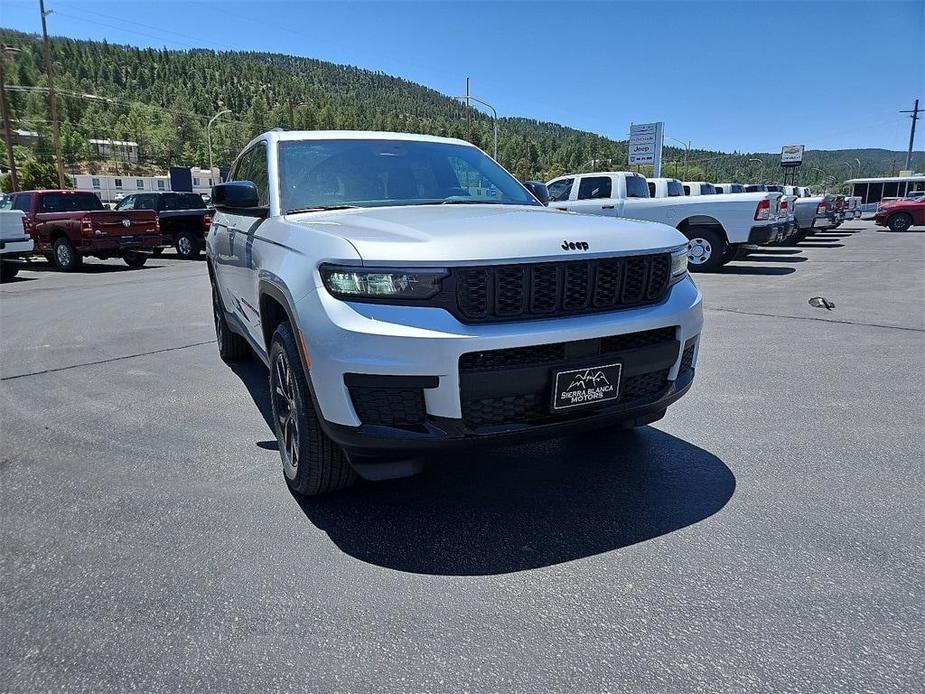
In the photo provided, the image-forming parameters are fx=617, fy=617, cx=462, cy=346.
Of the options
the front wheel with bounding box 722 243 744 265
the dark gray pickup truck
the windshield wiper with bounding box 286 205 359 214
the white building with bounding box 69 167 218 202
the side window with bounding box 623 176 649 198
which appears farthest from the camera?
the white building with bounding box 69 167 218 202

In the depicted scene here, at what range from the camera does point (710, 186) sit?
76.4ft

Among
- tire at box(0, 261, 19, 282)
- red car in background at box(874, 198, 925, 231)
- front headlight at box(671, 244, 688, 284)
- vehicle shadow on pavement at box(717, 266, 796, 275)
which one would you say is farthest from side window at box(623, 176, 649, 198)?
red car in background at box(874, 198, 925, 231)

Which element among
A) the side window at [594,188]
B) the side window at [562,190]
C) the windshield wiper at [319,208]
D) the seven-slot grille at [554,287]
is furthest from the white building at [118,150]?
the seven-slot grille at [554,287]

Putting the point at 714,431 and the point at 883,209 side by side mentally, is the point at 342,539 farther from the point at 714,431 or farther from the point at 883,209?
the point at 883,209

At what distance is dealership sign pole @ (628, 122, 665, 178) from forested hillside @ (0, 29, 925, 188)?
59666 millimetres

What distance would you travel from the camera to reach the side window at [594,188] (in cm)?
1393

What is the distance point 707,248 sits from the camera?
43.8ft

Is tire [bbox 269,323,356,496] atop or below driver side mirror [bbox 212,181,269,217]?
below

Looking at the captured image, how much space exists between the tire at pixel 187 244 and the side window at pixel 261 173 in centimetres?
1531

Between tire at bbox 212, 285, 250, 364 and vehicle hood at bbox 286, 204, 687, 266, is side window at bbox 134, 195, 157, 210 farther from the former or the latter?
vehicle hood at bbox 286, 204, 687, 266

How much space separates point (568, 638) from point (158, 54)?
7378 inches

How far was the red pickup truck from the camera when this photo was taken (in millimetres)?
14836

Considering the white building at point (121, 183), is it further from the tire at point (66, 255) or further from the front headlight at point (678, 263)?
the front headlight at point (678, 263)

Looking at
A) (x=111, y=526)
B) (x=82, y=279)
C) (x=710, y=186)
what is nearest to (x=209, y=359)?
(x=111, y=526)
